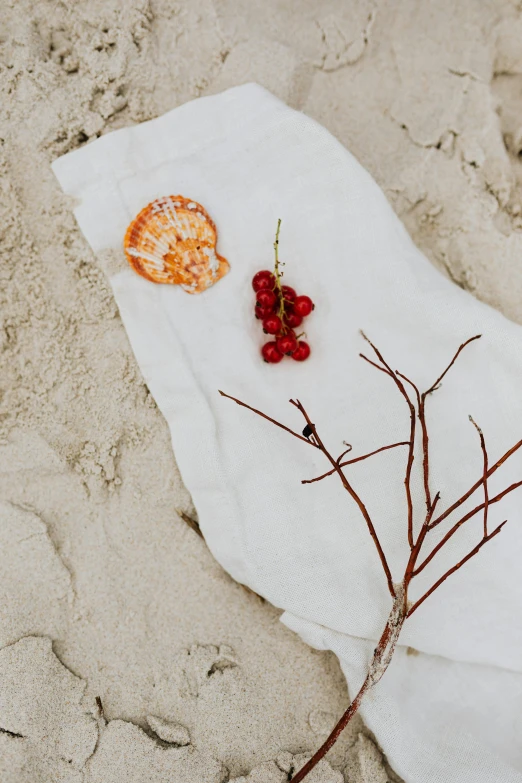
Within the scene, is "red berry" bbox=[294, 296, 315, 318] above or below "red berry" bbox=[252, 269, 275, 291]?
below

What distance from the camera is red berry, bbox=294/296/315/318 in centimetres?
172

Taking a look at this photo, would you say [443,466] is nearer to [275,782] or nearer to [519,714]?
[519,714]

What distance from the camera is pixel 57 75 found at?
182cm

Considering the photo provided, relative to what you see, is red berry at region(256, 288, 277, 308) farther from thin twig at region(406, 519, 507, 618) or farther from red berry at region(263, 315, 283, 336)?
thin twig at region(406, 519, 507, 618)

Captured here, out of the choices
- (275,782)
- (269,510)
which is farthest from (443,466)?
(275,782)

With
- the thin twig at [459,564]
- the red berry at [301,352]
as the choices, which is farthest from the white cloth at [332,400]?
the thin twig at [459,564]

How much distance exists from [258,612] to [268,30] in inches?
68.6

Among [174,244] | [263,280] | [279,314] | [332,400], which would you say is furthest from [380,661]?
[174,244]

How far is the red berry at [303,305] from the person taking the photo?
1.72 m

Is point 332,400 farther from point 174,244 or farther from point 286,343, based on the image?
point 174,244

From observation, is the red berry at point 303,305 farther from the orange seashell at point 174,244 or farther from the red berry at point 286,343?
the orange seashell at point 174,244

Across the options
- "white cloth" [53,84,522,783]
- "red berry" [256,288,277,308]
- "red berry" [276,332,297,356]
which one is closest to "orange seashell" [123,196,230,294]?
"white cloth" [53,84,522,783]

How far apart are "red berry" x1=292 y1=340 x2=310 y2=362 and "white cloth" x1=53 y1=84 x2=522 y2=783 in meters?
0.05

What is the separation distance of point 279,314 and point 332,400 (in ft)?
0.95
